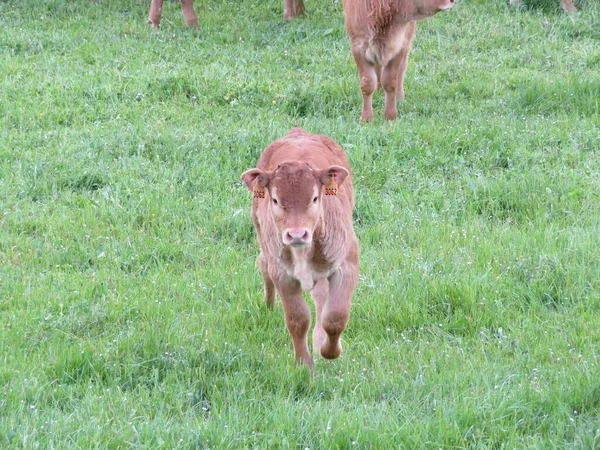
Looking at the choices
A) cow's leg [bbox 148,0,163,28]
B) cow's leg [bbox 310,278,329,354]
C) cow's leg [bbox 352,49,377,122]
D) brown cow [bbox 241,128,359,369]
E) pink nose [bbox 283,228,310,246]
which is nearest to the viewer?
pink nose [bbox 283,228,310,246]

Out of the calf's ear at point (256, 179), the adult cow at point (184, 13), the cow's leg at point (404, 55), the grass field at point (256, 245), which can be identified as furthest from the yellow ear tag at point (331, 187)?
the adult cow at point (184, 13)

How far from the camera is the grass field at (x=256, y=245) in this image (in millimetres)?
4926

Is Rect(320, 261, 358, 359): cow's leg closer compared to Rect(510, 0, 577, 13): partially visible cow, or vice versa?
Rect(320, 261, 358, 359): cow's leg

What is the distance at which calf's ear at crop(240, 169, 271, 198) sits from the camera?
540 cm

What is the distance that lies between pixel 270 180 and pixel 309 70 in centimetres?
713

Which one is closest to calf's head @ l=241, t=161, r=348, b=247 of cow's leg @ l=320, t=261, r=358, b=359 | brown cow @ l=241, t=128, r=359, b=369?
brown cow @ l=241, t=128, r=359, b=369

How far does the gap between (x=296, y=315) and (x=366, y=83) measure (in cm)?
537

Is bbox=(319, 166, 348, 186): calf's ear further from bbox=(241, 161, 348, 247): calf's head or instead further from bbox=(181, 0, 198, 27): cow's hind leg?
bbox=(181, 0, 198, 27): cow's hind leg

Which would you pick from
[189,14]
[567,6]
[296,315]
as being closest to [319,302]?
[296,315]

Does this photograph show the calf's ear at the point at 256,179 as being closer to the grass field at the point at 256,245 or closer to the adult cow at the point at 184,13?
the grass field at the point at 256,245

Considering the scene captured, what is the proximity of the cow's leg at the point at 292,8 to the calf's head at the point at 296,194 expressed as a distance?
9.97 meters

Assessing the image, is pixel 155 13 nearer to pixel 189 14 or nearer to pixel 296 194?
pixel 189 14

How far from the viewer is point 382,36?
10.4 meters

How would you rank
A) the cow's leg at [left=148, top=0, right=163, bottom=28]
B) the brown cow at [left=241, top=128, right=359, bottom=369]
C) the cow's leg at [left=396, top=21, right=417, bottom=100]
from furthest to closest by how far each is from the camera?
the cow's leg at [left=148, top=0, right=163, bottom=28]
the cow's leg at [left=396, top=21, right=417, bottom=100]
the brown cow at [left=241, top=128, right=359, bottom=369]
